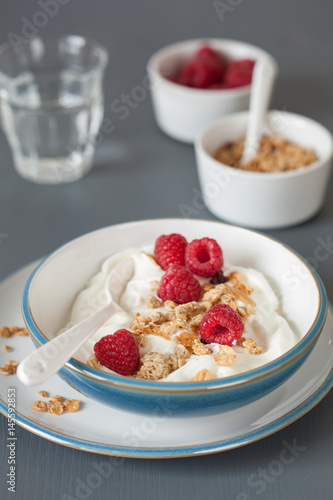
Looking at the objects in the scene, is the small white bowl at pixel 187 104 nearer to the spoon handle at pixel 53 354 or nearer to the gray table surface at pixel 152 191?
the gray table surface at pixel 152 191

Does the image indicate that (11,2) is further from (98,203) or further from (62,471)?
(62,471)

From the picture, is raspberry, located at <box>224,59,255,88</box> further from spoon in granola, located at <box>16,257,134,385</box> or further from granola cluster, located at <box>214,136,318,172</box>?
spoon in granola, located at <box>16,257,134,385</box>

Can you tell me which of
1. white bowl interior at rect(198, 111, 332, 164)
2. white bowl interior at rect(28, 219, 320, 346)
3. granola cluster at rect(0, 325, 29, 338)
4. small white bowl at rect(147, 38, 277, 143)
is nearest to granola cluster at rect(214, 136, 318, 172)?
white bowl interior at rect(198, 111, 332, 164)

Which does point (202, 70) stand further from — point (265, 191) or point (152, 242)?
point (152, 242)

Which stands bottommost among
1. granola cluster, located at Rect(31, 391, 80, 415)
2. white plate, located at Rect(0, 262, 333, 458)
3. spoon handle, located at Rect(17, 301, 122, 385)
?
granola cluster, located at Rect(31, 391, 80, 415)

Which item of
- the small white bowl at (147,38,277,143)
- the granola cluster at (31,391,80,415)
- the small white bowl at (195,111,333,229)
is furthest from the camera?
the small white bowl at (147,38,277,143)

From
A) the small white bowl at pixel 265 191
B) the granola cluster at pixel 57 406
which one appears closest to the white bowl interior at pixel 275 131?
the small white bowl at pixel 265 191

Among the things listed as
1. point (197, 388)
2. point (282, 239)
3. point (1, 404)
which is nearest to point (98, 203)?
point (282, 239)
